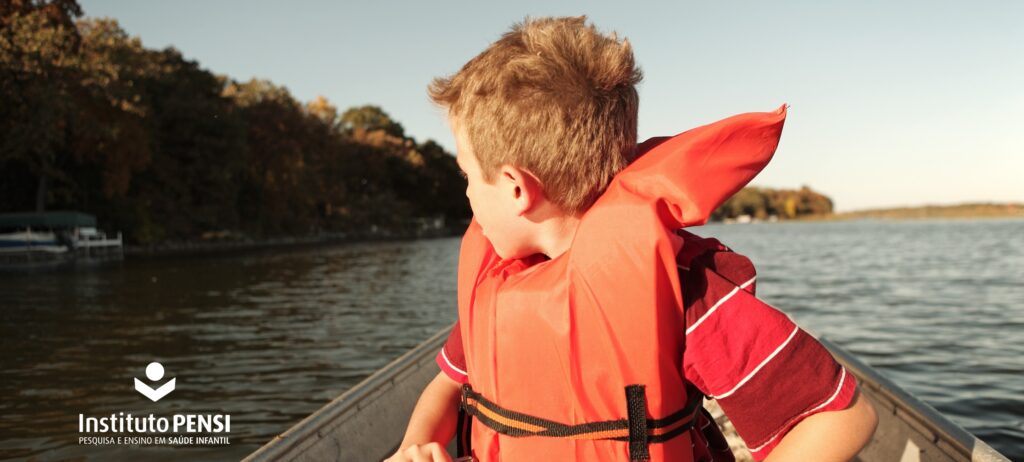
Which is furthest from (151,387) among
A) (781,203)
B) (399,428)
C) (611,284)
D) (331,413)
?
(781,203)

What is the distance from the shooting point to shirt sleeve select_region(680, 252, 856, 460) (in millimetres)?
1134

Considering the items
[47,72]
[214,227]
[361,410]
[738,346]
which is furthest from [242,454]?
[214,227]

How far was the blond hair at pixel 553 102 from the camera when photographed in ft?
4.04

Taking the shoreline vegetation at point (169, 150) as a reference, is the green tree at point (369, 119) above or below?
above

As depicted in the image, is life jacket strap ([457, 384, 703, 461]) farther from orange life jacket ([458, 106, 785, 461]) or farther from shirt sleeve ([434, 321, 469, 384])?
shirt sleeve ([434, 321, 469, 384])

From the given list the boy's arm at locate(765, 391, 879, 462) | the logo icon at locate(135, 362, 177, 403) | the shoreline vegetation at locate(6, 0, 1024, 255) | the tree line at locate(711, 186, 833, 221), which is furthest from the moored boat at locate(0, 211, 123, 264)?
the tree line at locate(711, 186, 833, 221)

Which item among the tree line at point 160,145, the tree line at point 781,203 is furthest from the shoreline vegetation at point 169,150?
the tree line at point 781,203

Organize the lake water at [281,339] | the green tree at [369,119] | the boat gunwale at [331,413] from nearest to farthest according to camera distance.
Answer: the boat gunwale at [331,413]
the lake water at [281,339]
the green tree at [369,119]

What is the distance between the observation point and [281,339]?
10.3 metres

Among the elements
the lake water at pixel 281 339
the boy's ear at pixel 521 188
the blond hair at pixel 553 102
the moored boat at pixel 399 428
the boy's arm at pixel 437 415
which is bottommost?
the lake water at pixel 281 339

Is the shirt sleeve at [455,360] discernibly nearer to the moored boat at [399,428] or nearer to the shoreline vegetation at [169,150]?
the moored boat at [399,428]

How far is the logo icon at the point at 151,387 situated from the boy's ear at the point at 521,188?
663 centimetres

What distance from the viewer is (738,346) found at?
1.14 metres

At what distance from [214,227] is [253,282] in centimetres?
2562
